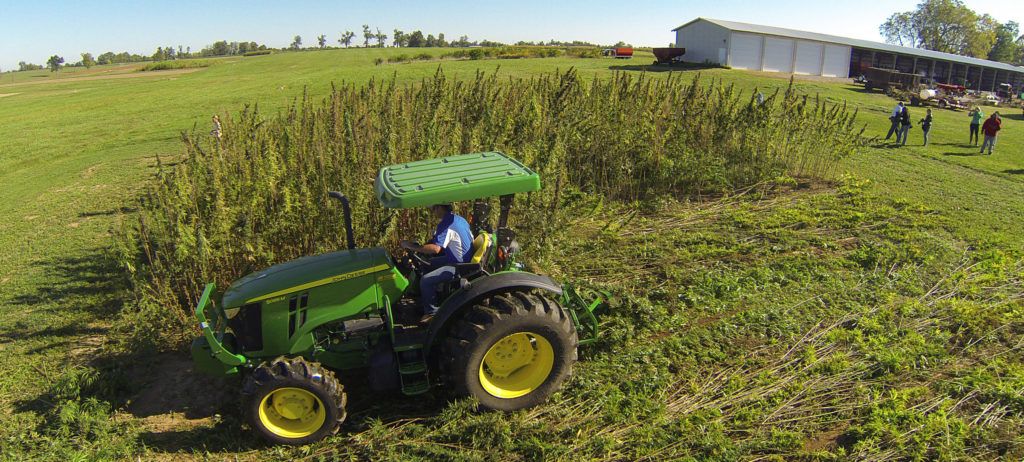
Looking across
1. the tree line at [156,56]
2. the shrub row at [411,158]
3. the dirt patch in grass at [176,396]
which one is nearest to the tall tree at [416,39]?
the tree line at [156,56]

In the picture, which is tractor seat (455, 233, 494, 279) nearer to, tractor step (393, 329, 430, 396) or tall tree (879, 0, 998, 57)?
tractor step (393, 329, 430, 396)

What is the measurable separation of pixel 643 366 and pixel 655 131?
6.30 metres

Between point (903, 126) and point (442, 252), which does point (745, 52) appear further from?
point (442, 252)

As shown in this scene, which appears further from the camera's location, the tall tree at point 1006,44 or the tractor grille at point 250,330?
the tall tree at point 1006,44

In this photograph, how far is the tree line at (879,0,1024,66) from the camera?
265 feet

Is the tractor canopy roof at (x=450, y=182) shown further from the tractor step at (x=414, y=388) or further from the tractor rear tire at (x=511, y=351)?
the tractor step at (x=414, y=388)

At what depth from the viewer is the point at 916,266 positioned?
7477 mm

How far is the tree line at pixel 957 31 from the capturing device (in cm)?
8081

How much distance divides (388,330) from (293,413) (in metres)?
0.90

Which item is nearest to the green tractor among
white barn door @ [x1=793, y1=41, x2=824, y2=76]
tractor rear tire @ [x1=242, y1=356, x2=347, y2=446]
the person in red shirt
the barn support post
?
tractor rear tire @ [x1=242, y1=356, x2=347, y2=446]

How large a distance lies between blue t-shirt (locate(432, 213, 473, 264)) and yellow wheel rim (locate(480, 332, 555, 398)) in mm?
765

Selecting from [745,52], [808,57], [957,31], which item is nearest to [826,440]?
[745,52]

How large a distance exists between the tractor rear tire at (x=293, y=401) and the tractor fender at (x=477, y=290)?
0.81 meters

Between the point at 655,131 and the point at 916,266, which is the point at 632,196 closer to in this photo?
the point at 655,131
